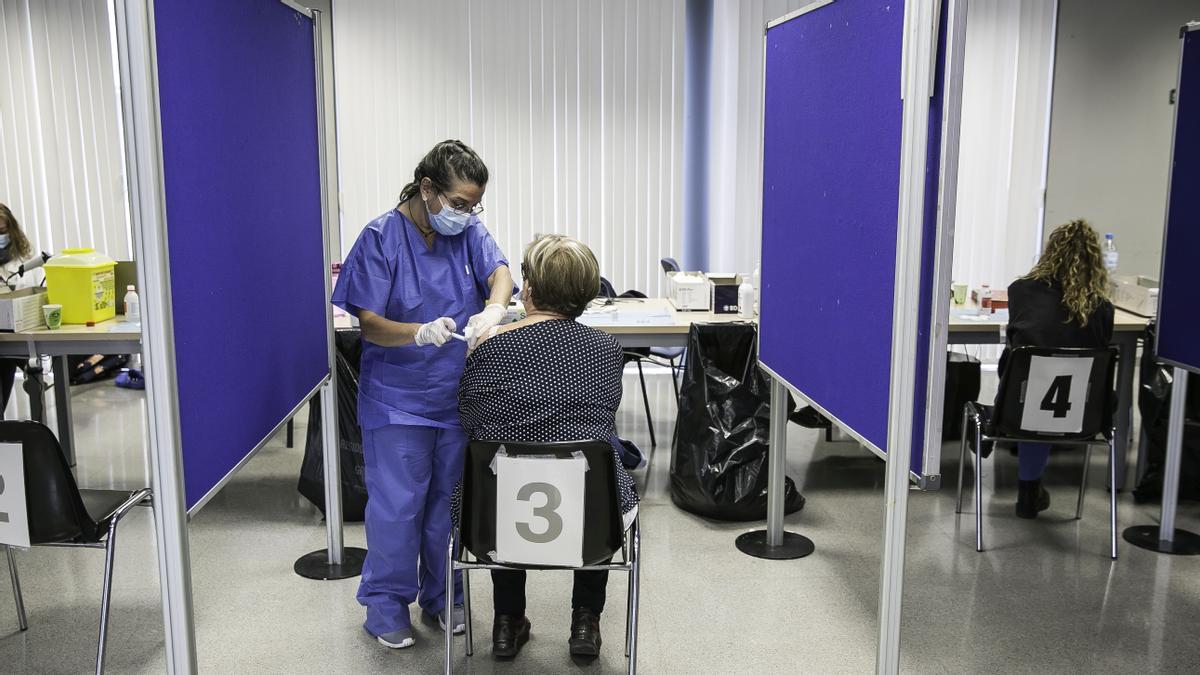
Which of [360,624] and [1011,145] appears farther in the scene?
[1011,145]

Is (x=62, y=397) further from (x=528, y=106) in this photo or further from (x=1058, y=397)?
(x=1058, y=397)

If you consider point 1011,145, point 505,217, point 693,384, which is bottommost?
point 693,384

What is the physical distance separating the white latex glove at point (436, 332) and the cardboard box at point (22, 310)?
77.2 inches

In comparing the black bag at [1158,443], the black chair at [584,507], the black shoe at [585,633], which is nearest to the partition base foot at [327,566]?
the black shoe at [585,633]

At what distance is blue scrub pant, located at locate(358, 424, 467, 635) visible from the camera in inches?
99.2

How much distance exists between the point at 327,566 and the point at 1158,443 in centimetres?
300

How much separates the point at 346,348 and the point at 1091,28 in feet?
15.8

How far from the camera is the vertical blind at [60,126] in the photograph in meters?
5.84

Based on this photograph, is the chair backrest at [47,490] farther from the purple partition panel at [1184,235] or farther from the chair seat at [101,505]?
the purple partition panel at [1184,235]

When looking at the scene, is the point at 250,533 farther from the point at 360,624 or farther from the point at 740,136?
the point at 740,136

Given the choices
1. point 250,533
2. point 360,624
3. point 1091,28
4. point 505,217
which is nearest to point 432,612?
point 360,624

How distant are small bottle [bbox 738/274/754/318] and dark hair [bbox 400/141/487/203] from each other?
5.95ft

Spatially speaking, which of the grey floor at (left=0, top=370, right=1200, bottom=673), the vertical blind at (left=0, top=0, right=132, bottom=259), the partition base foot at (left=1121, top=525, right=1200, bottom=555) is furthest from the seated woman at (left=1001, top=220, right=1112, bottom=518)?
the vertical blind at (left=0, top=0, right=132, bottom=259)

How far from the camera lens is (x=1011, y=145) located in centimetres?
605
